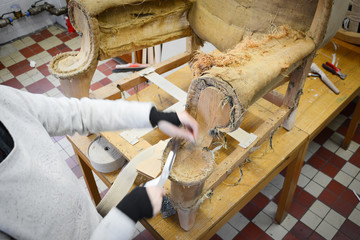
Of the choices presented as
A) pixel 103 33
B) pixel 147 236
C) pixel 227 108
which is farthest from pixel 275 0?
pixel 147 236

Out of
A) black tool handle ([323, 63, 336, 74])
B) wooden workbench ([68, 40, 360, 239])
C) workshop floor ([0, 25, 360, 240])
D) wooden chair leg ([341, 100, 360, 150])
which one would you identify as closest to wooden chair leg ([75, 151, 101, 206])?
wooden workbench ([68, 40, 360, 239])

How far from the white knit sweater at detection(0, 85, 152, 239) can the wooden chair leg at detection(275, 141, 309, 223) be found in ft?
3.36

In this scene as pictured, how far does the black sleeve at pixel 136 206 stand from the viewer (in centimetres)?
86

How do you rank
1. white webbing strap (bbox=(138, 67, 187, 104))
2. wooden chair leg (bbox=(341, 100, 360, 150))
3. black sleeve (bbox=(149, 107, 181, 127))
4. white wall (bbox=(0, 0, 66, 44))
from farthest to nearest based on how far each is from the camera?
white wall (bbox=(0, 0, 66, 44))
wooden chair leg (bbox=(341, 100, 360, 150))
white webbing strap (bbox=(138, 67, 187, 104))
black sleeve (bbox=(149, 107, 181, 127))

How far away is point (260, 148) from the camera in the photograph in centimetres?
155

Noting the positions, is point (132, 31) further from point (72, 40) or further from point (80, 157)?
point (72, 40)

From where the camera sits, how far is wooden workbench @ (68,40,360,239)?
50.6 inches

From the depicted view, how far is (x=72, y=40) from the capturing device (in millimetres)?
3834

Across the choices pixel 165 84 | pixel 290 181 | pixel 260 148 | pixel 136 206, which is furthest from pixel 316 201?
pixel 136 206

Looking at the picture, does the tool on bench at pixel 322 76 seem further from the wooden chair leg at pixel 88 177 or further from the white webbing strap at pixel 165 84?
the wooden chair leg at pixel 88 177

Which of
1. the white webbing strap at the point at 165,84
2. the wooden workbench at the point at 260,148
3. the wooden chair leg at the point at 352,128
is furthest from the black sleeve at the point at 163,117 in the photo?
the wooden chair leg at the point at 352,128

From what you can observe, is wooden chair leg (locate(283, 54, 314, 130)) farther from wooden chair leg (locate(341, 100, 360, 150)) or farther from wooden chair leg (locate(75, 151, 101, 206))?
wooden chair leg (locate(75, 151, 101, 206))

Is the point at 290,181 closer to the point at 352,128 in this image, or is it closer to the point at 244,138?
the point at 244,138

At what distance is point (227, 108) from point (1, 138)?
2.12 feet
